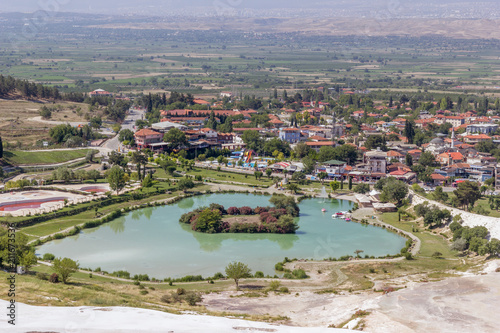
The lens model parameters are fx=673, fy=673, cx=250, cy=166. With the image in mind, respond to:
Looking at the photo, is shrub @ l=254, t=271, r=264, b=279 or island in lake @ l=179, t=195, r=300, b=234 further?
island in lake @ l=179, t=195, r=300, b=234

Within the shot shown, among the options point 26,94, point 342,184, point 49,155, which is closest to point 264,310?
point 342,184

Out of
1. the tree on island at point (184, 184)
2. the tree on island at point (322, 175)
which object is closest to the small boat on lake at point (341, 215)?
the tree on island at point (322, 175)

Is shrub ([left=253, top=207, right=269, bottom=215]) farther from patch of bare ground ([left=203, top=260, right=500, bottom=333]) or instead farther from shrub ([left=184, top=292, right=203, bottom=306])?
shrub ([left=184, top=292, right=203, bottom=306])

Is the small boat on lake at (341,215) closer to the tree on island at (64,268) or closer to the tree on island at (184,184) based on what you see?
the tree on island at (184,184)

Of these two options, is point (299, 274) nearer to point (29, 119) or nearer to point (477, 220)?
point (477, 220)

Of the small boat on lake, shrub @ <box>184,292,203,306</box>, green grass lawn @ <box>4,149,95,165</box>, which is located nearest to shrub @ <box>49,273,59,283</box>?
shrub @ <box>184,292,203,306</box>

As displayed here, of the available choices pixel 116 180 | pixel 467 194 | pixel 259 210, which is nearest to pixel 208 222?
pixel 259 210
